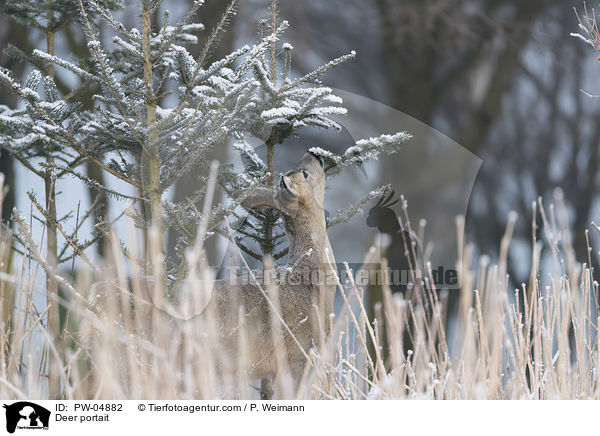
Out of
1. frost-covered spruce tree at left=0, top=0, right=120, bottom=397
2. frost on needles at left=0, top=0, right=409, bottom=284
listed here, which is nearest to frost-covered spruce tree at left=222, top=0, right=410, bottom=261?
frost on needles at left=0, top=0, right=409, bottom=284

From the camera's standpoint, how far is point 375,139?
1364mm

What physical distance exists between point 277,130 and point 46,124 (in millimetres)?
498

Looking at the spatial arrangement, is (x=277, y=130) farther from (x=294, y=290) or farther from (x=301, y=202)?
(x=294, y=290)

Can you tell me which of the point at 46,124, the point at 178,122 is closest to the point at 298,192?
the point at 178,122

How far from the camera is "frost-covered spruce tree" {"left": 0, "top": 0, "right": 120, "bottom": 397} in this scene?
50.6 inches

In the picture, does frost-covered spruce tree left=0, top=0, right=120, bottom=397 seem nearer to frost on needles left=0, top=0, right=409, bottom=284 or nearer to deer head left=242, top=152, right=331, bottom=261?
frost on needles left=0, top=0, right=409, bottom=284

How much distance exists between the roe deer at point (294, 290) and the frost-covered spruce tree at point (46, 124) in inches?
14.9

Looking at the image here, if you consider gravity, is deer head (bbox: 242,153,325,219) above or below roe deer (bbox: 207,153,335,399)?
above

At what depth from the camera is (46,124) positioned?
48.9 inches

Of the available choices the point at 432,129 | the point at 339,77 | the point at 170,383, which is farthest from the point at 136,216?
the point at 432,129

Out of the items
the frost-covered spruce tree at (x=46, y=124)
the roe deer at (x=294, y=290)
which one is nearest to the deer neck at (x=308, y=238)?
the roe deer at (x=294, y=290)

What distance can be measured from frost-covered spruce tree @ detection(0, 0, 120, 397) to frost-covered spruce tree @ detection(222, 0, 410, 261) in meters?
0.39

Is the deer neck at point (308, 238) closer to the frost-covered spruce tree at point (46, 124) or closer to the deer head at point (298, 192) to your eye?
the deer head at point (298, 192)
